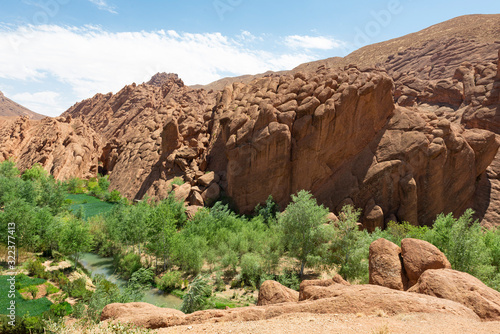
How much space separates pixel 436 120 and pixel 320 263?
25.3 metres

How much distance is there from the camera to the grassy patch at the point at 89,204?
47.1 m

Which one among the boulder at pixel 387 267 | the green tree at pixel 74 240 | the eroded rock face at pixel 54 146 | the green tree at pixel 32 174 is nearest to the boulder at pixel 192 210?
the green tree at pixel 74 240

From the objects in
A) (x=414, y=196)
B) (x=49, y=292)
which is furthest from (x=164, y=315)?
(x=414, y=196)

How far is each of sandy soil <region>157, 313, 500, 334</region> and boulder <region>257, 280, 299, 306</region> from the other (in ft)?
9.63

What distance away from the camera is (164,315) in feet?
35.8

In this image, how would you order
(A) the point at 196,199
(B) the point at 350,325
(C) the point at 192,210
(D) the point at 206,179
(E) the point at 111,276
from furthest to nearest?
(D) the point at 206,179
(A) the point at 196,199
(C) the point at 192,210
(E) the point at 111,276
(B) the point at 350,325

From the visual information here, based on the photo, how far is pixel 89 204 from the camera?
5075 cm

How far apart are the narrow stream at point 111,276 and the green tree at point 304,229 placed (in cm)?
1079

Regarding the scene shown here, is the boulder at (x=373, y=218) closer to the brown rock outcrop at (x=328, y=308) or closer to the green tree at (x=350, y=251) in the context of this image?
the green tree at (x=350, y=251)

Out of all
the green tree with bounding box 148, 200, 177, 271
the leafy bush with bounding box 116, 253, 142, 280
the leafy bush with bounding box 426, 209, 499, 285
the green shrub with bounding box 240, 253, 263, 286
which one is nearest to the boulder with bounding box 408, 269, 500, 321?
the leafy bush with bounding box 426, 209, 499, 285

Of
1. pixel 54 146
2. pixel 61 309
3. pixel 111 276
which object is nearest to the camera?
pixel 61 309

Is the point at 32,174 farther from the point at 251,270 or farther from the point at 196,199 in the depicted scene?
the point at 251,270

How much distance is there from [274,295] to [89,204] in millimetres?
48109

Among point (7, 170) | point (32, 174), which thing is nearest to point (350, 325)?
point (32, 174)
